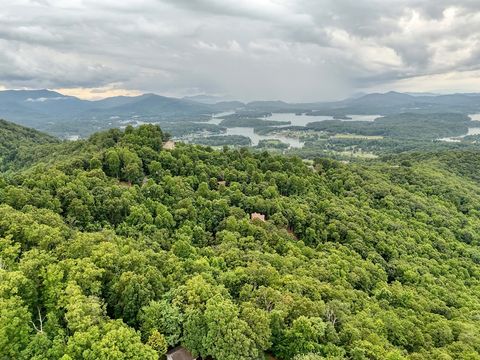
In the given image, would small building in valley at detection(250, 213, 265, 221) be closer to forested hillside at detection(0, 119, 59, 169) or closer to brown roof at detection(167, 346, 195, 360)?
brown roof at detection(167, 346, 195, 360)

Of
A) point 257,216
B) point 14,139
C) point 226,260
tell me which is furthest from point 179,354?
point 14,139

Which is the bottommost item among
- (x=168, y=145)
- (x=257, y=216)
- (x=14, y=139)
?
(x=257, y=216)

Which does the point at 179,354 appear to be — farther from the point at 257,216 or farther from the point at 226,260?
the point at 257,216

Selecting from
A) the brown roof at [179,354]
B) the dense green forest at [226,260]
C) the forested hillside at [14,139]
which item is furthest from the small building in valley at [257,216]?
the forested hillside at [14,139]

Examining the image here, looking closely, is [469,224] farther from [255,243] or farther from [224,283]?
[224,283]

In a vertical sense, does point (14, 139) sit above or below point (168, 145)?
below

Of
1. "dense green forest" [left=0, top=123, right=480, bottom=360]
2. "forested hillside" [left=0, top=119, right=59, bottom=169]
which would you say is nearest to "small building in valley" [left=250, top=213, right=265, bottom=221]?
"dense green forest" [left=0, top=123, right=480, bottom=360]

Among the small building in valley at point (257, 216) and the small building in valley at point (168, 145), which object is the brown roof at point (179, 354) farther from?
the small building in valley at point (168, 145)
